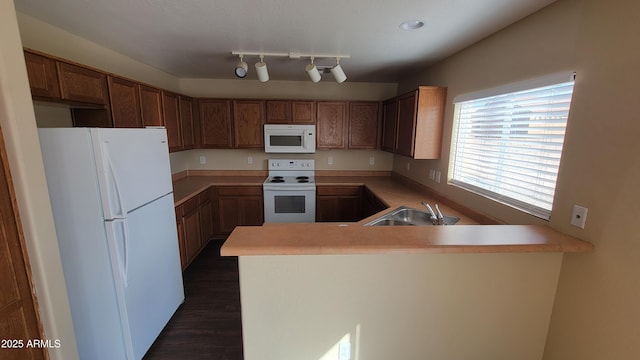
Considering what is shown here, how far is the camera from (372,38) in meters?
1.99

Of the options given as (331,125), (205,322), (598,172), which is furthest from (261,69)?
(598,172)

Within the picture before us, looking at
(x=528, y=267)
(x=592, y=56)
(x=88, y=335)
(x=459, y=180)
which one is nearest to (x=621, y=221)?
(x=528, y=267)

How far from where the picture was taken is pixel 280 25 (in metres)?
1.76

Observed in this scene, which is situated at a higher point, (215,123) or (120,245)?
(215,123)

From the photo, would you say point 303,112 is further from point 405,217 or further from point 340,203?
point 405,217

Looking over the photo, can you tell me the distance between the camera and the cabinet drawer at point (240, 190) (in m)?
3.54

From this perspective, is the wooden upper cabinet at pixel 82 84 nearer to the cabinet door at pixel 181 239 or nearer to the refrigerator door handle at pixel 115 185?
the refrigerator door handle at pixel 115 185

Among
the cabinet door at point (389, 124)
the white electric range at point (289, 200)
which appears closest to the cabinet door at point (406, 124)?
the cabinet door at point (389, 124)

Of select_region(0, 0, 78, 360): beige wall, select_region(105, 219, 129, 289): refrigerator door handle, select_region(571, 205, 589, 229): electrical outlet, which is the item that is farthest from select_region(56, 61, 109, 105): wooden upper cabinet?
select_region(571, 205, 589, 229): electrical outlet

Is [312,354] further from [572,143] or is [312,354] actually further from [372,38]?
[372,38]

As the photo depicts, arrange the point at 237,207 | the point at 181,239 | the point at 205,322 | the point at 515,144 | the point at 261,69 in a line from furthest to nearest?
the point at 237,207
the point at 181,239
the point at 261,69
the point at 205,322
the point at 515,144

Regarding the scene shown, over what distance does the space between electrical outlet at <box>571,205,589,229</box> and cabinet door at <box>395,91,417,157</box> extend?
4.75ft

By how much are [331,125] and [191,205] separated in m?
2.12

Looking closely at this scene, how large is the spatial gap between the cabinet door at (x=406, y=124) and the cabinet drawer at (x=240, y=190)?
196 centimetres
